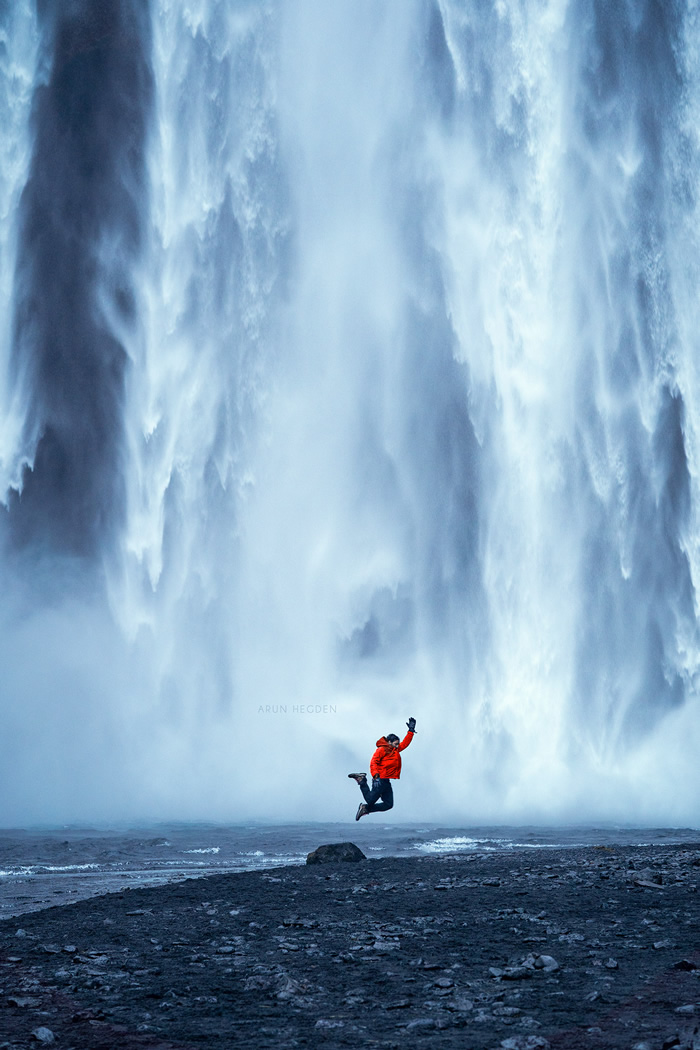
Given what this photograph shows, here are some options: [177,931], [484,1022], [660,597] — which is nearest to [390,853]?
[177,931]

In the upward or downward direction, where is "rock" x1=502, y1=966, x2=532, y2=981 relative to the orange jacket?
downward

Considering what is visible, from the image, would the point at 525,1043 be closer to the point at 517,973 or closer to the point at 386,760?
the point at 517,973

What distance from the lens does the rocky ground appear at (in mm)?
6176

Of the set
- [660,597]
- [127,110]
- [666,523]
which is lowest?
[660,597]

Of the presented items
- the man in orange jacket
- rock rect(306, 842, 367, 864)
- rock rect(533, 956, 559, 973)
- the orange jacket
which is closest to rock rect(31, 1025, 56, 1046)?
rock rect(533, 956, 559, 973)

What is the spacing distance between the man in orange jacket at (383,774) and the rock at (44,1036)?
28.9 ft

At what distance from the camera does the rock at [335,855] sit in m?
16.2

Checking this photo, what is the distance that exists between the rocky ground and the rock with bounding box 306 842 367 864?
3.08 meters

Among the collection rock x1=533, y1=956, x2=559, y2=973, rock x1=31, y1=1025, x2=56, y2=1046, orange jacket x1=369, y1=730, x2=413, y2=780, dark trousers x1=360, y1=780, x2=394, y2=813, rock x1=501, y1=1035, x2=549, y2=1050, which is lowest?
rock x1=31, y1=1025, x2=56, y2=1046

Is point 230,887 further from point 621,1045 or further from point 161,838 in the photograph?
point 161,838

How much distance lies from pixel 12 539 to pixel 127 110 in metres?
23.4

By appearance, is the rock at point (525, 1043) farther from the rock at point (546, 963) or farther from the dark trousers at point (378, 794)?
the dark trousers at point (378, 794)

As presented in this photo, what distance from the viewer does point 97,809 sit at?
39.6m

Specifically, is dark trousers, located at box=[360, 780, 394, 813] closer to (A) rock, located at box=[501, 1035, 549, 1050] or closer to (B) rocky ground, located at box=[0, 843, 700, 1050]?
(B) rocky ground, located at box=[0, 843, 700, 1050]
